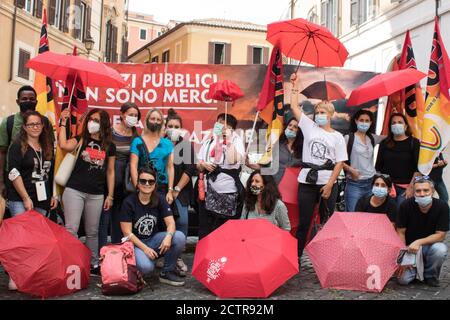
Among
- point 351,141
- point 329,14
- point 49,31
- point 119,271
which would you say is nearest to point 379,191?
point 351,141

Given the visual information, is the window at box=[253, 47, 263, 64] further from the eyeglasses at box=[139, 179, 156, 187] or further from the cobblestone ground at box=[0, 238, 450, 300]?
the eyeglasses at box=[139, 179, 156, 187]

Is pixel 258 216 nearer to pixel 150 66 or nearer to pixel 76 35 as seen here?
pixel 150 66

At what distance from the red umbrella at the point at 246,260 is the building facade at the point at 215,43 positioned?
28943 millimetres

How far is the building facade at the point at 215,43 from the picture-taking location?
33.2 meters

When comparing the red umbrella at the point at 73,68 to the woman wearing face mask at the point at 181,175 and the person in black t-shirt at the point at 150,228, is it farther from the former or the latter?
the person in black t-shirt at the point at 150,228

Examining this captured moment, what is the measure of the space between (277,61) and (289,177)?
157cm

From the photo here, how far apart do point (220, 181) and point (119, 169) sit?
106 centimetres

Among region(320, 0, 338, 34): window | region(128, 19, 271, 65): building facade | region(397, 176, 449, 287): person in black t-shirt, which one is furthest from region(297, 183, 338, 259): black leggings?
region(128, 19, 271, 65): building facade

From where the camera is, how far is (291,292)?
15.2 feet

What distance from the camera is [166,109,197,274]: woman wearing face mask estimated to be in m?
5.30

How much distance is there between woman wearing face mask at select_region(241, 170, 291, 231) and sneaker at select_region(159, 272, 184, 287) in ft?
3.09

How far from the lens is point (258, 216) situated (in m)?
5.13

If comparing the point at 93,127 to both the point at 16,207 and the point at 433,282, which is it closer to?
the point at 16,207
